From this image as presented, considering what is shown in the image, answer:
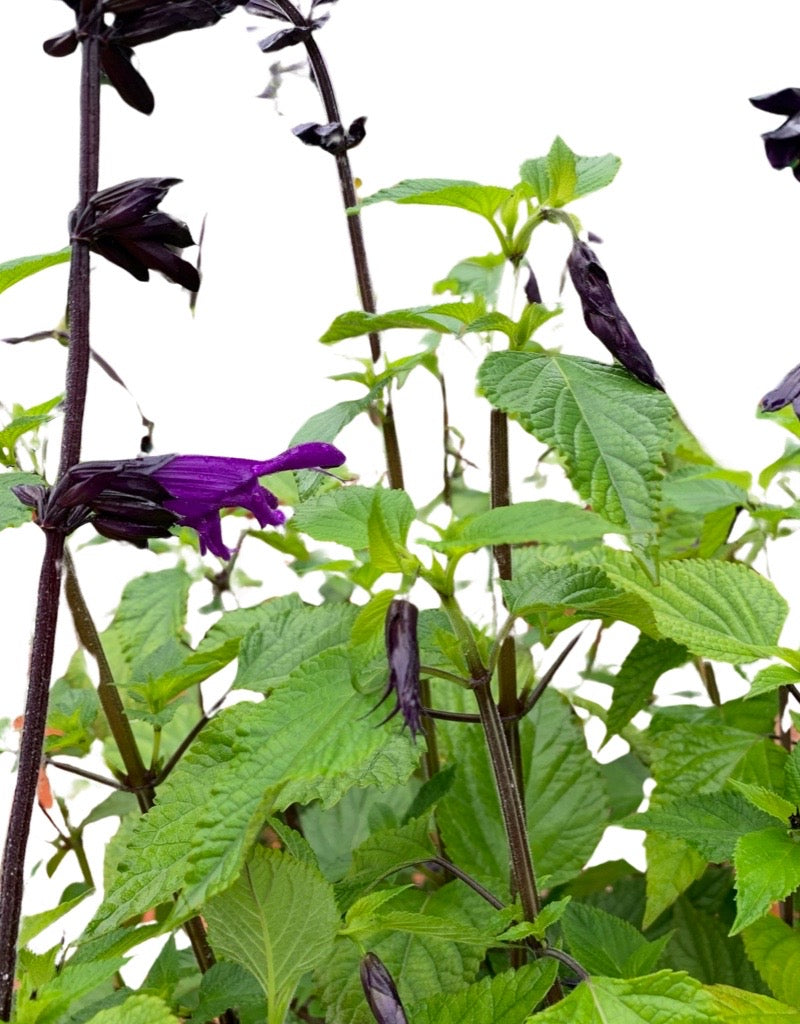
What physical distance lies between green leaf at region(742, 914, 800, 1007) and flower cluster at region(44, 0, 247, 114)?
0.44m

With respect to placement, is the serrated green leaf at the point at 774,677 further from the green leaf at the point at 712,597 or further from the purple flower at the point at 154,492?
the purple flower at the point at 154,492

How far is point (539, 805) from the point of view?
0.61m

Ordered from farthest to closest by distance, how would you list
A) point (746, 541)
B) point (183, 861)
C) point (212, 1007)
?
point (746, 541), point (212, 1007), point (183, 861)

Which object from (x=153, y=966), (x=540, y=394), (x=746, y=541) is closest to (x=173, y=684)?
(x=153, y=966)

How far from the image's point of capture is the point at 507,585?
43 cm

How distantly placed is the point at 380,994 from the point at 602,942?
155 mm

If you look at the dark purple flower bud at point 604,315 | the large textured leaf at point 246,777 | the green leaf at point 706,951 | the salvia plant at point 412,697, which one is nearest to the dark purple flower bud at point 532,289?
the salvia plant at point 412,697

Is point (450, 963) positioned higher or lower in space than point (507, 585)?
lower

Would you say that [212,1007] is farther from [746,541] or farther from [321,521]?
[746,541]

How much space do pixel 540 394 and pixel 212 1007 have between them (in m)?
0.29

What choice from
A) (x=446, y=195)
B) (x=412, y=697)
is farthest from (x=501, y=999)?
(x=446, y=195)

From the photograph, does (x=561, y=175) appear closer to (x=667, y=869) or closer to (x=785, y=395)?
(x=785, y=395)

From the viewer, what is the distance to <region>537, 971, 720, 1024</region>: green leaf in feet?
1.23

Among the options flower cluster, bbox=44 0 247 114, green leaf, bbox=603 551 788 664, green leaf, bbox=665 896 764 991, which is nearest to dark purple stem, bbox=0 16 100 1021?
flower cluster, bbox=44 0 247 114
